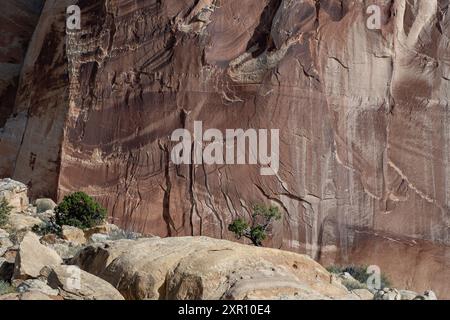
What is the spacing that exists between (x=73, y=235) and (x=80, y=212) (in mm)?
3504

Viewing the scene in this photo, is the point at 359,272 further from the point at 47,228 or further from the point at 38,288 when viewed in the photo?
the point at 38,288

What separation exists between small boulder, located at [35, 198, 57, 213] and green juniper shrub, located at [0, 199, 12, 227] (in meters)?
2.88

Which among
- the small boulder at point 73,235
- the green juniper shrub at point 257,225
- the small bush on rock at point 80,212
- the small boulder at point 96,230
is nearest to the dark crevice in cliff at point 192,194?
the green juniper shrub at point 257,225

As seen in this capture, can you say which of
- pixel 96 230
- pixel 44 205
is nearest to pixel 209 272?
pixel 96 230

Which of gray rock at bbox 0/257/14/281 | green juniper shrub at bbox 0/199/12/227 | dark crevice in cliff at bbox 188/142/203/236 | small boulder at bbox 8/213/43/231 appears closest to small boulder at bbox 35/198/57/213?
small boulder at bbox 8/213/43/231

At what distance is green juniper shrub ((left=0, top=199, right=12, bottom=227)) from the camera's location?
94.8 feet

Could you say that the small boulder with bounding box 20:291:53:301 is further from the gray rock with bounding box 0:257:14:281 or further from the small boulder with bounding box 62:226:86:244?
the small boulder with bounding box 62:226:86:244

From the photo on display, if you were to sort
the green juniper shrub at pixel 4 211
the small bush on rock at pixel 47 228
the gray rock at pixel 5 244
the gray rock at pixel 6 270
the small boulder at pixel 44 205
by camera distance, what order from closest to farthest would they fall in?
the gray rock at pixel 6 270, the gray rock at pixel 5 244, the small bush on rock at pixel 47 228, the green juniper shrub at pixel 4 211, the small boulder at pixel 44 205

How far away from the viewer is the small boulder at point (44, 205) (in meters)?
33.8

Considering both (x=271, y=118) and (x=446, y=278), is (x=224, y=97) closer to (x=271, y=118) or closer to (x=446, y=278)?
(x=271, y=118)

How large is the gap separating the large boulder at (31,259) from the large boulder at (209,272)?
3.97 feet

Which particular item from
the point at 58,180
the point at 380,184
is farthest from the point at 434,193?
the point at 58,180

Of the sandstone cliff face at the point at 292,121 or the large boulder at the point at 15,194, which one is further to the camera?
the large boulder at the point at 15,194

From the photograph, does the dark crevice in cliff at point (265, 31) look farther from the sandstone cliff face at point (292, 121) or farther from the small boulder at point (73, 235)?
the small boulder at point (73, 235)
